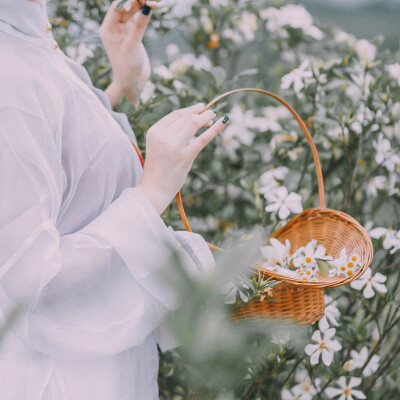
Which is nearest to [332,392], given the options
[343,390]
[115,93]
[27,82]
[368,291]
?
[343,390]

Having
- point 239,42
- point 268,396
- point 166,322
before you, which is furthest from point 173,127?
point 239,42

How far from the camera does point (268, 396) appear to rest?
1.51 m

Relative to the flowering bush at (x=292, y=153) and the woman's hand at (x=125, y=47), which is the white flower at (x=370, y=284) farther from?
the woman's hand at (x=125, y=47)

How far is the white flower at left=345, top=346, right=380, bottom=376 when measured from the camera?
Result: 4.80ft

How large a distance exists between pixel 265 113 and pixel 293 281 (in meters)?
1.13

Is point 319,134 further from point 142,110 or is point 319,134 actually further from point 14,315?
point 14,315

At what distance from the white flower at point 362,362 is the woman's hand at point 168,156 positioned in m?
0.76

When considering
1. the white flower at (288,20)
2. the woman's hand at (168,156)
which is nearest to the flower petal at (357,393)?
the woman's hand at (168,156)

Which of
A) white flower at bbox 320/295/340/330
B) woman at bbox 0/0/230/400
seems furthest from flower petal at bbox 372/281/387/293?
woman at bbox 0/0/230/400

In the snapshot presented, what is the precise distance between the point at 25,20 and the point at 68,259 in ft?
1.42

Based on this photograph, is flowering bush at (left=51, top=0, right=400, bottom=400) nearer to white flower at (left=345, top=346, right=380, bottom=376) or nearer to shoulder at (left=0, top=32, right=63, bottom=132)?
white flower at (left=345, top=346, right=380, bottom=376)

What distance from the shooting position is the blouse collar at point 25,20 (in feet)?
3.23

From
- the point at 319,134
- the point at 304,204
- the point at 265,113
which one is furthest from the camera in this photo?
the point at 265,113

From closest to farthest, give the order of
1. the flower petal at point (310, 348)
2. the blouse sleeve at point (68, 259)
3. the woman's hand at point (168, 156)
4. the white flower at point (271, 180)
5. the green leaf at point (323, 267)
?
the blouse sleeve at point (68, 259) → the woman's hand at point (168, 156) → the green leaf at point (323, 267) → the flower petal at point (310, 348) → the white flower at point (271, 180)
